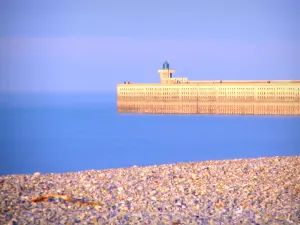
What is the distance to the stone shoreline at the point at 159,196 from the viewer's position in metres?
8.35

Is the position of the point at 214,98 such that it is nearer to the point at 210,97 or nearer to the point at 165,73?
the point at 210,97

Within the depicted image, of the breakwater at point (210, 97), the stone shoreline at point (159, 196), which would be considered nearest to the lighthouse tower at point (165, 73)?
the breakwater at point (210, 97)

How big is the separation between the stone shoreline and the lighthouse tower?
→ 6973cm

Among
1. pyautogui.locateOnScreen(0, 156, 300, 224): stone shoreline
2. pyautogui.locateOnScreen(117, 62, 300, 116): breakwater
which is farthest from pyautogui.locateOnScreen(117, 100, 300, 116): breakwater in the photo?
pyautogui.locateOnScreen(0, 156, 300, 224): stone shoreline

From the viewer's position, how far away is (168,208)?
895cm

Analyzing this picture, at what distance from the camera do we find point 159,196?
31.6ft

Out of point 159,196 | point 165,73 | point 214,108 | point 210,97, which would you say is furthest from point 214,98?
point 159,196

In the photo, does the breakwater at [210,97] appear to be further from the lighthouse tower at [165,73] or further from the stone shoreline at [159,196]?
the stone shoreline at [159,196]

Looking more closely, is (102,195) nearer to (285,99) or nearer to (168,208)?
(168,208)

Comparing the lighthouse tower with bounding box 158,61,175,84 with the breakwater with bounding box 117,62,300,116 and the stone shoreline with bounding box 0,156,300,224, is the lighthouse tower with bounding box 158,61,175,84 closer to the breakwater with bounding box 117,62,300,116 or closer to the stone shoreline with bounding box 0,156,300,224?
the breakwater with bounding box 117,62,300,116

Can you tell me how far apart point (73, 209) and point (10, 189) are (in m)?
1.63

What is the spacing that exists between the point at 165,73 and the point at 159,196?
239 ft

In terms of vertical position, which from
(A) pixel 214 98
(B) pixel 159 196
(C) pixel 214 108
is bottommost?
(C) pixel 214 108

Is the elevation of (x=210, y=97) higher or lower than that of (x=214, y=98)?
higher
